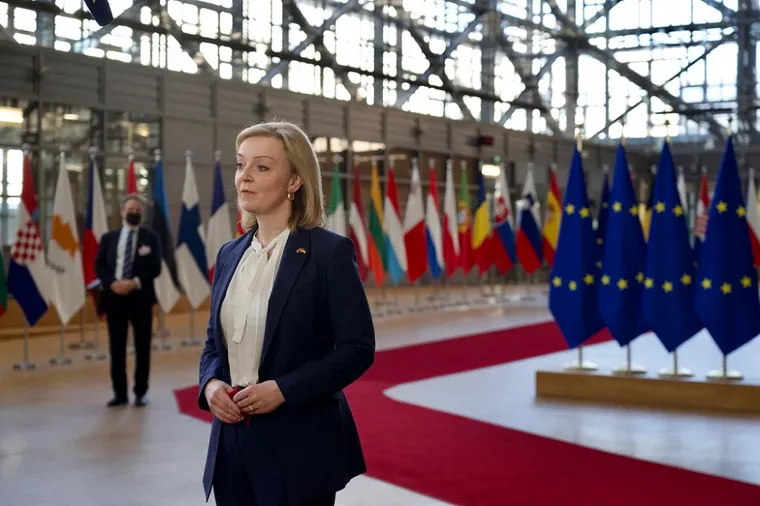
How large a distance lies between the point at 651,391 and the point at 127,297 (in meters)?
4.41

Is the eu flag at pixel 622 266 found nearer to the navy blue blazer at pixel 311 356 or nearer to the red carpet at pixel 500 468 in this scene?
the red carpet at pixel 500 468

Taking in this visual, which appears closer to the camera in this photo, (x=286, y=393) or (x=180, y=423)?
(x=286, y=393)

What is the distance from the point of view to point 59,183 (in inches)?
473

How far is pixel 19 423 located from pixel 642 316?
16.9 ft

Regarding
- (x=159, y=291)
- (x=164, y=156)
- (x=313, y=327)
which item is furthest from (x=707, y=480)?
(x=164, y=156)

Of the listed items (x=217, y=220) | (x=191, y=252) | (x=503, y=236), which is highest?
(x=217, y=220)

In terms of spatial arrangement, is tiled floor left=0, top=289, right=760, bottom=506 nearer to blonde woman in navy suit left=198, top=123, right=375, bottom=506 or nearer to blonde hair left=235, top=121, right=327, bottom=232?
blonde woman in navy suit left=198, top=123, right=375, bottom=506

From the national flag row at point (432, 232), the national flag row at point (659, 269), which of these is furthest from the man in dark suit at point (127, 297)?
the national flag row at point (432, 232)

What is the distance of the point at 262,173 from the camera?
8.56 feet

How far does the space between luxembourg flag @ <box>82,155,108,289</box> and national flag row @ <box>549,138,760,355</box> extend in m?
5.76

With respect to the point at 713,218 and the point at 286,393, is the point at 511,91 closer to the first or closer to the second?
the point at 713,218

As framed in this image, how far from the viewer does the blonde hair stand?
2.62 m

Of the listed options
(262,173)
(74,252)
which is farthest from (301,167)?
(74,252)

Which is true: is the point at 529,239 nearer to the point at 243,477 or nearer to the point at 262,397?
the point at 243,477
